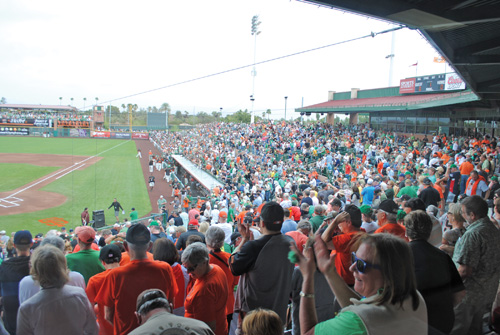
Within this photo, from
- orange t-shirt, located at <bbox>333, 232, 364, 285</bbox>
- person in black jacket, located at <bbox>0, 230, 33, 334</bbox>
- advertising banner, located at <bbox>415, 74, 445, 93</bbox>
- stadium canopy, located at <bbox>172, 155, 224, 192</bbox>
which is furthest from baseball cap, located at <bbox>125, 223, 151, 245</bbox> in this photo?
advertising banner, located at <bbox>415, 74, 445, 93</bbox>

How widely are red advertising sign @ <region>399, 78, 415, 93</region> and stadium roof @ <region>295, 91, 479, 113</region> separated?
447 mm

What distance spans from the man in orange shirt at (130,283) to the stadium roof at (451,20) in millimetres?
4440

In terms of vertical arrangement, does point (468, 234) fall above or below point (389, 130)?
below

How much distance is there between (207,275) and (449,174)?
9.11 m

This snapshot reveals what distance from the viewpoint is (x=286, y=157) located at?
24.3 metres

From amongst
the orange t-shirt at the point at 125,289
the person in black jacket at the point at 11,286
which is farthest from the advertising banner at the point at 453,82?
the person in black jacket at the point at 11,286

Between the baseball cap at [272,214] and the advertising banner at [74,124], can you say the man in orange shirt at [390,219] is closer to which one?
the baseball cap at [272,214]

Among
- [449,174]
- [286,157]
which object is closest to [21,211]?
[286,157]

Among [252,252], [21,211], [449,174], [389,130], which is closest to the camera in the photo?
[252,252]

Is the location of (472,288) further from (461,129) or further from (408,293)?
(461,129)

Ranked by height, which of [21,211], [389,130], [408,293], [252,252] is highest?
[389,130]

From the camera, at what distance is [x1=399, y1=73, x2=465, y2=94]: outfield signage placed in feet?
72.6

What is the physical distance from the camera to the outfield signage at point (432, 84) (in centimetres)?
2212

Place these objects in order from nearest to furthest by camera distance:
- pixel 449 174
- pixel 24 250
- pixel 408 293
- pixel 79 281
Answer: pixel 408 293, pixel 79 281, pixel 24 250, pixel 449 174
